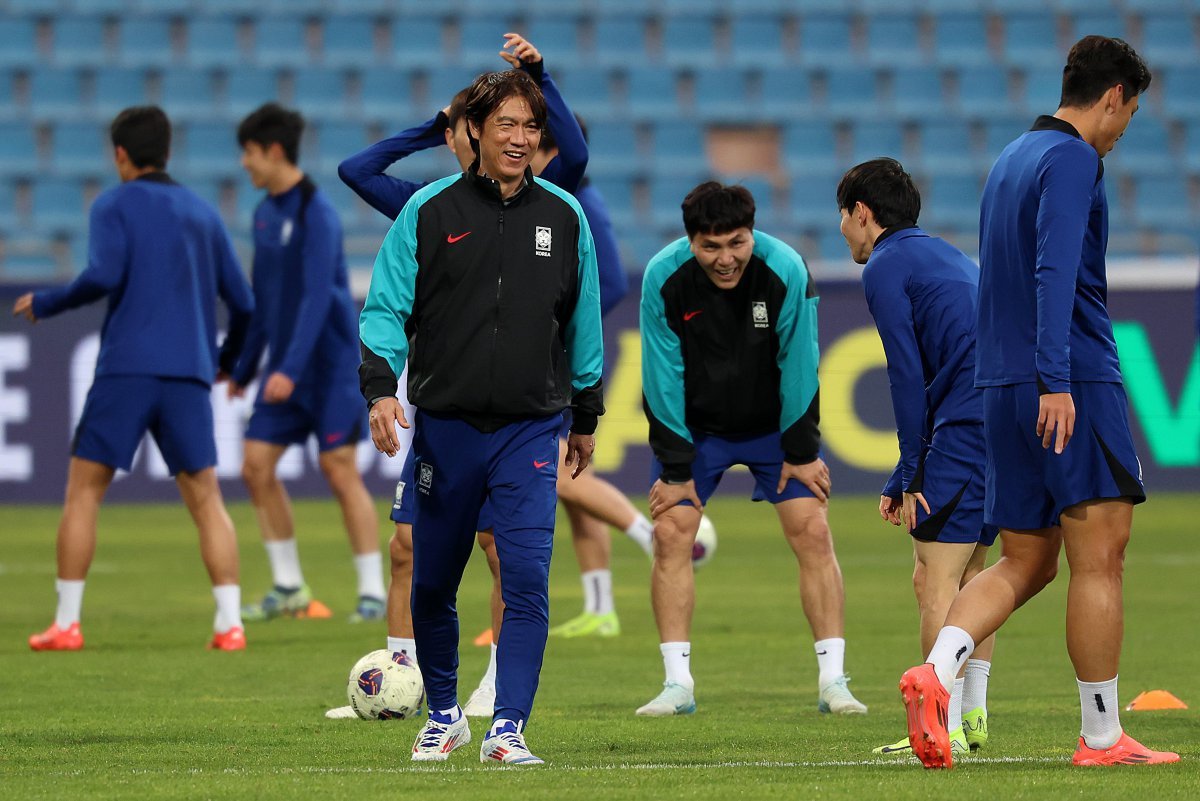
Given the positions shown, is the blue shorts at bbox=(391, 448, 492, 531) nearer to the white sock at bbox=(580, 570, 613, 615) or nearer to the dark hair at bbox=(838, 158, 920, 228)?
the dark hair at bbox=(838, 158, 920, 228)

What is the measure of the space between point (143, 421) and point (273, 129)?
1.91 meters

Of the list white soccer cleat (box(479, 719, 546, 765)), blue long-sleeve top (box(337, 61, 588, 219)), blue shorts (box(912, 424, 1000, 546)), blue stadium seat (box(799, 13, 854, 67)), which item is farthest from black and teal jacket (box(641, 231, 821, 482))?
blue stadium seat (box(799, 13, 854, 67))

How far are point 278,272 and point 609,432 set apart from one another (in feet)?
23.7

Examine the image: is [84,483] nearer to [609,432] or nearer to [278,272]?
[278,272]

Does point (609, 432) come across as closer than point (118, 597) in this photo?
No

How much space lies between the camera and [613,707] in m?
7.36

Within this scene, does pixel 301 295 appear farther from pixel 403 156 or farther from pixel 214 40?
pixel 214 40

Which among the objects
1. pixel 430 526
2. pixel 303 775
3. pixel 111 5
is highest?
pixel 111 5

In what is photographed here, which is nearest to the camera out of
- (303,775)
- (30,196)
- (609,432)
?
(303,775)

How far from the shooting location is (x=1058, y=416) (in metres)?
5.27

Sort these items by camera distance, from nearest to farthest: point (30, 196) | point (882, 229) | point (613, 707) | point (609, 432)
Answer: point (882, 229), point (613, 707), point (609, 432), point (30, 196)

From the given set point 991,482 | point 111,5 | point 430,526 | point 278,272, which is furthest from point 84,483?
point 111,5

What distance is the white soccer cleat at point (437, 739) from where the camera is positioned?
19.1ft

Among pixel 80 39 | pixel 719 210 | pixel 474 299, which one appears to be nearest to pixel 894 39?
pixel 80 39
